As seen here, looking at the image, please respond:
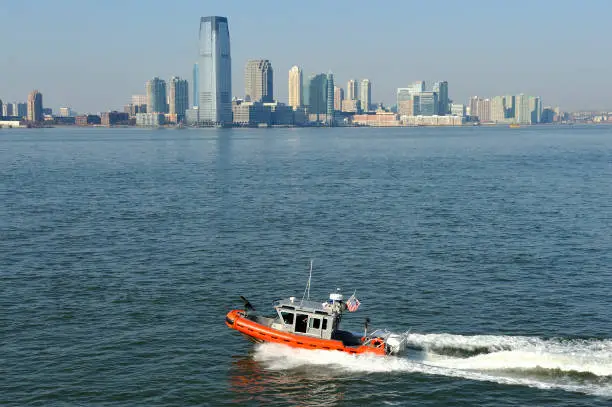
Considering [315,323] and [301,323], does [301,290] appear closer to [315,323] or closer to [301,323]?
[301,323]

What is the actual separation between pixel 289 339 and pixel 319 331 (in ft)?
5.52

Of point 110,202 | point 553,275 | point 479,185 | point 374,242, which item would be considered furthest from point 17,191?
point 553,275

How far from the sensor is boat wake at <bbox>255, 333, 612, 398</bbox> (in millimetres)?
36250

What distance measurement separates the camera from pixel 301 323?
3950cm

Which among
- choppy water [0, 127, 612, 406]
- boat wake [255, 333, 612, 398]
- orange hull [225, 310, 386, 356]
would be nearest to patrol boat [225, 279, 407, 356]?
orange hull [225, 310, 386, 356]

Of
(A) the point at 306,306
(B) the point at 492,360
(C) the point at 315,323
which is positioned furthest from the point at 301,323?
(B) the point at 492,360

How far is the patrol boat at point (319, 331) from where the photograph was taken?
38478mm

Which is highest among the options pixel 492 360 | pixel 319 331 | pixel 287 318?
pixel 287 318

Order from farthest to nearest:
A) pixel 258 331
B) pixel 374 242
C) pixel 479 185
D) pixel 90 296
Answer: pixel 479 185 < pixel 374 242 < pixel 90 296 < pixel 258 331

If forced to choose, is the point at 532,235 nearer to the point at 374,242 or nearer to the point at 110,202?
the point at 374,242

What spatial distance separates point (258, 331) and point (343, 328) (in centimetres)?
594

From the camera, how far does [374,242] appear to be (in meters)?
67.9

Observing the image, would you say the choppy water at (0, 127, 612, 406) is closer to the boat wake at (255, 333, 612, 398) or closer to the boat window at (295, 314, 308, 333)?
the boat wake at (255, 333, 612, 398)

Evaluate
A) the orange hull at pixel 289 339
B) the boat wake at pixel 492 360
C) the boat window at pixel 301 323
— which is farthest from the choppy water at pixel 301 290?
the boat window at pixel 301 323
